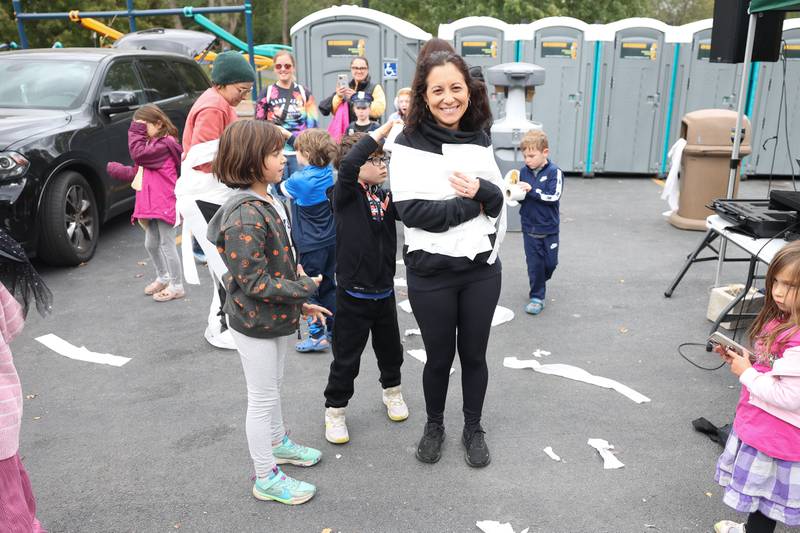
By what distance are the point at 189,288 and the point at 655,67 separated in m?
7.66

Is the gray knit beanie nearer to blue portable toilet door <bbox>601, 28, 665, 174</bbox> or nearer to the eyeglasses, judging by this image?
the eyeglasses

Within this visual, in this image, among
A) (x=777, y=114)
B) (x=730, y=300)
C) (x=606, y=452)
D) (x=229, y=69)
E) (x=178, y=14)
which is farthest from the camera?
(x=178, y=14)

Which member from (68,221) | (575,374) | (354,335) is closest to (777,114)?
(575,374)

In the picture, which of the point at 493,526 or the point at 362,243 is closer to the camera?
the point at 493,526

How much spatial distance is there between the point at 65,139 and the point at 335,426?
436 centimetres

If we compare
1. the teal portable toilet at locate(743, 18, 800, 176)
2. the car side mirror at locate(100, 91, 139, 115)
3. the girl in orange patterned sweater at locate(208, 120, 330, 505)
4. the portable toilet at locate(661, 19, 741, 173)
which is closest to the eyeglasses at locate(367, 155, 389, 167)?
the girl in orange patterned sweater at locate(208, 120, 330, 505)

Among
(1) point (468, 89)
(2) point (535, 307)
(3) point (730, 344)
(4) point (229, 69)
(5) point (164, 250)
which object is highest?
(4) point (229, 69)

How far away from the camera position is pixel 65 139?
614 centimetres

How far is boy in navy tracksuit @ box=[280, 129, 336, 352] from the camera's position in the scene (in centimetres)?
414

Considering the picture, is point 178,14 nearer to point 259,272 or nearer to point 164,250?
point 164,250

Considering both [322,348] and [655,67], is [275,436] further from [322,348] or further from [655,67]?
[655,67]

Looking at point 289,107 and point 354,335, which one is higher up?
point 289,107

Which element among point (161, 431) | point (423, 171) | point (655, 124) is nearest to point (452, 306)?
point (423, 171)

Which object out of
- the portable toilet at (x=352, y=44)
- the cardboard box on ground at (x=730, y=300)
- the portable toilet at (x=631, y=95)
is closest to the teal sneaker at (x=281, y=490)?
the cardboard box on ground at (x=730, y=300)
